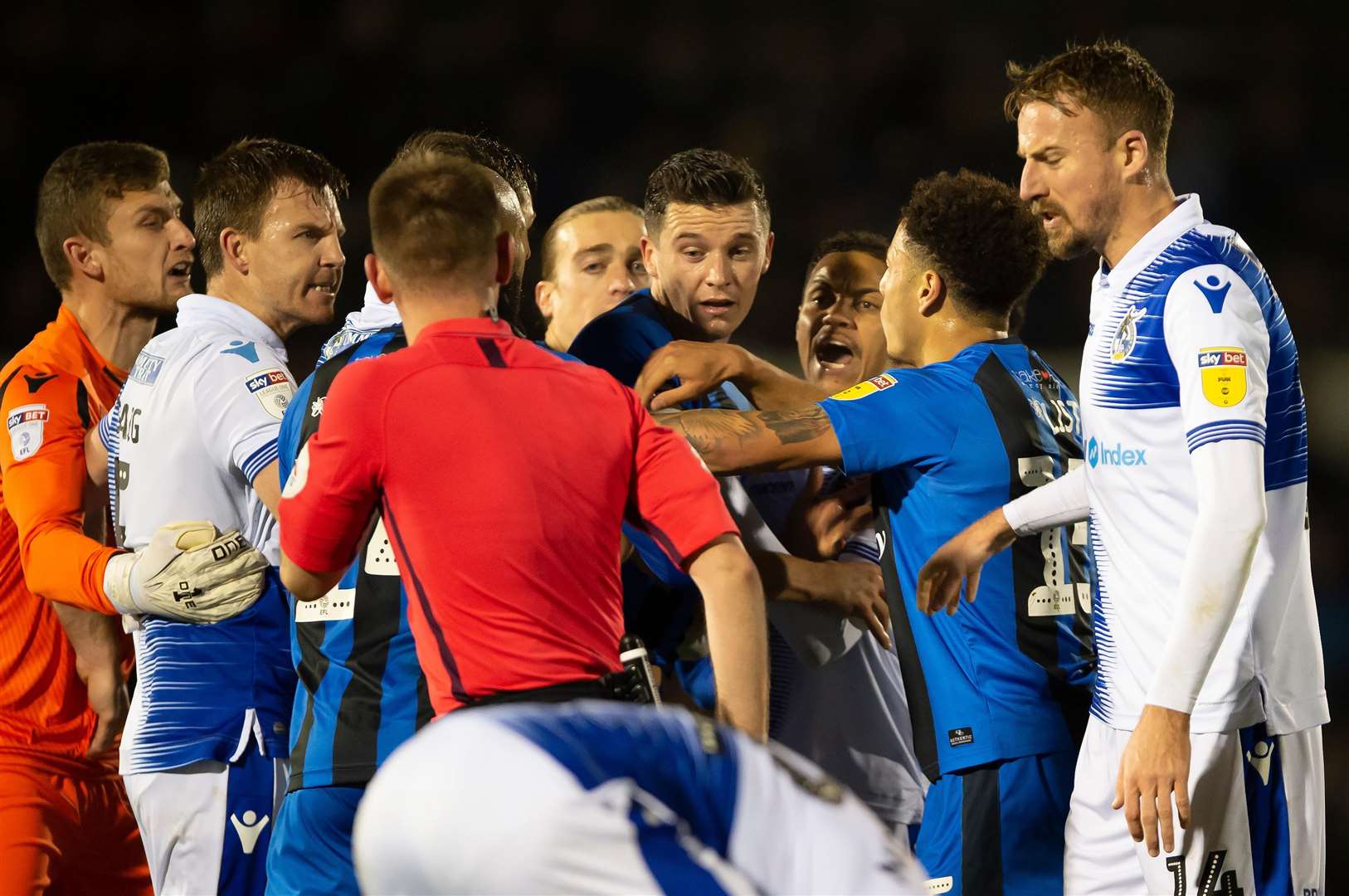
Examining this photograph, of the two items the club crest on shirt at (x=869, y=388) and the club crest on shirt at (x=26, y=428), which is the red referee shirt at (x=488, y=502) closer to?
the club crest on shirt at (x=869, y=388)

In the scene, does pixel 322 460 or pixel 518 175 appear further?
pixel 518 175

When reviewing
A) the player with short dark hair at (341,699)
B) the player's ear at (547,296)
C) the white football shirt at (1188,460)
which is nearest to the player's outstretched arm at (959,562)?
the white football shirt at (1188,460)

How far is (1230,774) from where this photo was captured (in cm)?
271

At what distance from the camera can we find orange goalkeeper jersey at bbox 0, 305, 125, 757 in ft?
13.0

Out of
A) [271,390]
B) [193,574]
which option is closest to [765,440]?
[271,390]

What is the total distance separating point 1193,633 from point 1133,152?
3.68 ft

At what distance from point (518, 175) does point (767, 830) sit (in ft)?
9.23

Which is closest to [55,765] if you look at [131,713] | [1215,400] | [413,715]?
[131,713]

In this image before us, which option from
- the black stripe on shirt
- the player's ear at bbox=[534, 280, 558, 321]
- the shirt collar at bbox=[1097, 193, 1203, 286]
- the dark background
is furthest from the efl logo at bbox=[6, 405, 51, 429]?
the dark background

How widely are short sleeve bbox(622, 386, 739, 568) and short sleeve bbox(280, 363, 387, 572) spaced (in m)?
0.44

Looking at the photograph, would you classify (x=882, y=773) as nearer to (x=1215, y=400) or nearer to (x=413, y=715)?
(x=413, y=715)

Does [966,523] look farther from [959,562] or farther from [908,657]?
[908,657]

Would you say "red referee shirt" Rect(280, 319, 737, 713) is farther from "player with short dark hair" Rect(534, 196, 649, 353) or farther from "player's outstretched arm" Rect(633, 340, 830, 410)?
"player with short dark hair" Rect(534, 196, 649, 353)

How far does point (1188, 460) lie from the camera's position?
9.03ft
